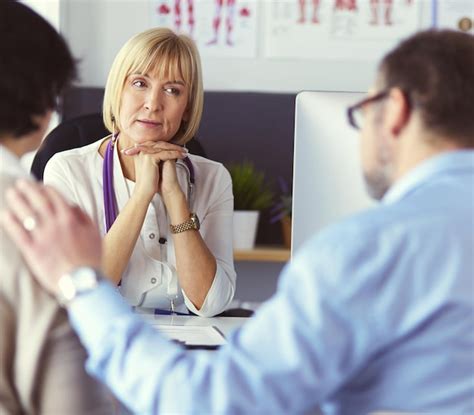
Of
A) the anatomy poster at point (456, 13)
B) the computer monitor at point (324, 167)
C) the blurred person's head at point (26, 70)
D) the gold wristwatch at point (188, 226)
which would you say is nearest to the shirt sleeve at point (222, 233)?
the gold wristwatch at point (188, 226)

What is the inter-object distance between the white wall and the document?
2.25 m

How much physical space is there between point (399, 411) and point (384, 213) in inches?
8.7

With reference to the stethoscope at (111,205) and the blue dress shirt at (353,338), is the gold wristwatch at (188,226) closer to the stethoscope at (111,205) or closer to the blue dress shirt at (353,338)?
the stethoscope at (111,205)

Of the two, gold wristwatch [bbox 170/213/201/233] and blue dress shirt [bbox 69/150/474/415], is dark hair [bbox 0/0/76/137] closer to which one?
blue dress shirt [bbox 69/150/474/415]

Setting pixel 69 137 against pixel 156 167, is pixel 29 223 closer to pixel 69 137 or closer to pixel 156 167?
pixel 156 167

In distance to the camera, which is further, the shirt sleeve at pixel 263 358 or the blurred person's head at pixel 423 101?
the blurred person's head at pixel 423 101

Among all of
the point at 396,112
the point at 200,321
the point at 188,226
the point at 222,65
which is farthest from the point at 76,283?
the point at 222,65

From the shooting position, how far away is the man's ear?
113 centimetres

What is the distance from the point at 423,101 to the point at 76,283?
46cm

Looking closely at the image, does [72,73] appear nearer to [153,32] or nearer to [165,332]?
[165,332]

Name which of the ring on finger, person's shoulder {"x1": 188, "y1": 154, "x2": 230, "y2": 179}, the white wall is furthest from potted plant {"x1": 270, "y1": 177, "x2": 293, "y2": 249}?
the ring on finger

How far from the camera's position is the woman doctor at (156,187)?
2.34 meters

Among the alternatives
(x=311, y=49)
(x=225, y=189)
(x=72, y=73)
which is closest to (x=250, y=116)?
(x=311, y=49)

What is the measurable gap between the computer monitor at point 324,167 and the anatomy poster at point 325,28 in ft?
7.66
